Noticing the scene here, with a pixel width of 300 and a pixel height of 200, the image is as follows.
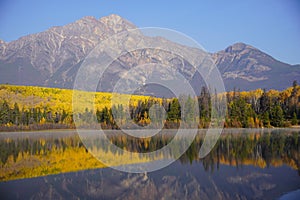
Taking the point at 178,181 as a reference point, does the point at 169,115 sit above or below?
above

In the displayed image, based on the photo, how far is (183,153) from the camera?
74.4 ft

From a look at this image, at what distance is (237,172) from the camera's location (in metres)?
15.6

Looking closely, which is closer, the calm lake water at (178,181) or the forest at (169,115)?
the calm lake water at (178,181)

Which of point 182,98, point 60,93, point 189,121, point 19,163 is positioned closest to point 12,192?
point 19,163

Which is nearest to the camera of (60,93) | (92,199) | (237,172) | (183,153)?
(92,199)

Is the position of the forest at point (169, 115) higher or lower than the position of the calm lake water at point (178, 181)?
higher

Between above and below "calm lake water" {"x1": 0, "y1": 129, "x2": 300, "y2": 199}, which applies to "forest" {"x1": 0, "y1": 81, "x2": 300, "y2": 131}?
above

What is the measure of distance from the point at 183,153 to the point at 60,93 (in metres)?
80.8

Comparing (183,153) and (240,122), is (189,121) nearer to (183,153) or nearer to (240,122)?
(240,122)

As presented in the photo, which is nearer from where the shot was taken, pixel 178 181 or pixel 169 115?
pixel 178 181

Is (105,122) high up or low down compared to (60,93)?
down

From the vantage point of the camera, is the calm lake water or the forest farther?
the forest

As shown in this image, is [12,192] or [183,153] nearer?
[12,192]

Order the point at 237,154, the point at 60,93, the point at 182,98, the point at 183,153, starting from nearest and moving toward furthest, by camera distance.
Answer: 1. the point at 237,154
2. the point at 183,153
3. the point at 182,98
4. the point at 60,93
